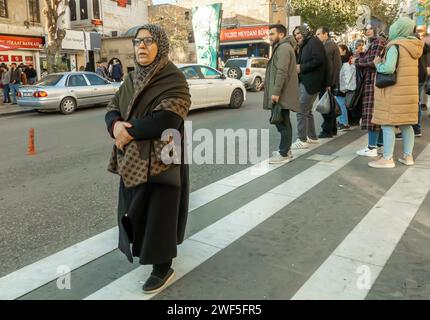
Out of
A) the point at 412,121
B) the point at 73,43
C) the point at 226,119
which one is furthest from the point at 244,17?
the point at 412,121

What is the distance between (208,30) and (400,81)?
60.3ft

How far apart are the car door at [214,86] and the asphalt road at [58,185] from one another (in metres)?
2.00

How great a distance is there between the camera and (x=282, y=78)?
237 inches

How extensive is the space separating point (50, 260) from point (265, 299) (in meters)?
1.81

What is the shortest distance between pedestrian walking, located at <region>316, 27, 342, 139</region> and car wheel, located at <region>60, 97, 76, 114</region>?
9.01 meters

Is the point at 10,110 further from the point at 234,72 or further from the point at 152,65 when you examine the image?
the point at 152,65

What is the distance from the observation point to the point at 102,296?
2.90 m

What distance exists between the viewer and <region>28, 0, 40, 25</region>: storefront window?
2280cm

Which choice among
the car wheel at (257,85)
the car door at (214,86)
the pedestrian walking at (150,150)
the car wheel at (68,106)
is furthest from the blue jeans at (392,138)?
the car wheel at (257,85)

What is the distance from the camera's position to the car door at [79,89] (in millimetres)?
14189

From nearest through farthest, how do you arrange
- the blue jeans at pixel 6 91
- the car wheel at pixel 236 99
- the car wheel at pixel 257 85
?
the car wheel at pixel 236 99
the blue jeans at pixel 6 91
the car wheel at pixel 257 85

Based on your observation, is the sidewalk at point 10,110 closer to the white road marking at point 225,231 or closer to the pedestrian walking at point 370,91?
the white road marking at point 225,231

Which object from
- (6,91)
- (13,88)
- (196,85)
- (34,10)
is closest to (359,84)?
(196,85)

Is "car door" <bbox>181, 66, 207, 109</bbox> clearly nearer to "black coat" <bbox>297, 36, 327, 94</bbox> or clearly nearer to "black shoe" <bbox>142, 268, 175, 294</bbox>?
"black coat" <bbox>297, 36, 327, 94</bbox>
